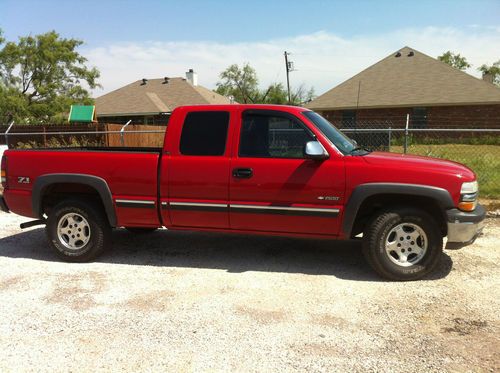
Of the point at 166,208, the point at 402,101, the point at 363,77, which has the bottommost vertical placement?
the point at 166,208

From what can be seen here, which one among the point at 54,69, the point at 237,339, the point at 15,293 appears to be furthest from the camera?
the point at 54,69

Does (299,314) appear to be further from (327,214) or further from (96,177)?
(96,177)

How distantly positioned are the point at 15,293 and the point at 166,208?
178cm

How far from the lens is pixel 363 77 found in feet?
98.7

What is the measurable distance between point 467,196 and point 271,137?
214cm

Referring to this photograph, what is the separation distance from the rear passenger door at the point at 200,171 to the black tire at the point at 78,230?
933 millimetres

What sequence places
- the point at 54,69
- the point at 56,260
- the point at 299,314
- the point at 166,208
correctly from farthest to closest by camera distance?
the point at 54,69
the point at 56,260
the point at 166,208
the point at 299,314

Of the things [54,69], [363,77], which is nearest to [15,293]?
[363,77]

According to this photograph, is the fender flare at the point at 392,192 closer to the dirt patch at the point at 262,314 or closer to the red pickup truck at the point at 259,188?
the red pickup truck at the point at 259,188

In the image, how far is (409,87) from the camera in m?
27.8

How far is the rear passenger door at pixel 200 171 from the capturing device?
16.1 feet

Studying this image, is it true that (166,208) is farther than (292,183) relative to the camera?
Yes

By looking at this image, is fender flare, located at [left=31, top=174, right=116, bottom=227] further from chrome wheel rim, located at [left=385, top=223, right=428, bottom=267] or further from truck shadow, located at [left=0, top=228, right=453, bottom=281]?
chrome wheel rim, located at [left=385, top=223, right=428, bottom=267]

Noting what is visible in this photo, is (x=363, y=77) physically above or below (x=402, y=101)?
above
